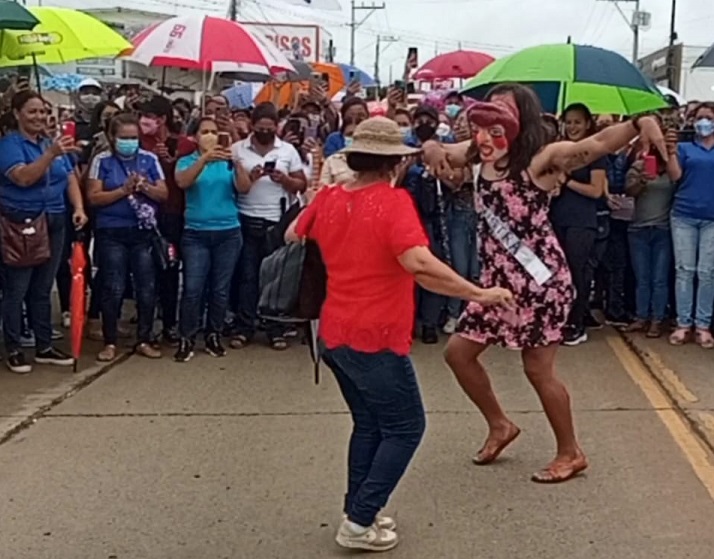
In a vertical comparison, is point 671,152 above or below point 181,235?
above

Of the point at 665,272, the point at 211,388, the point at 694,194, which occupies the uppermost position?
the point at 694,194

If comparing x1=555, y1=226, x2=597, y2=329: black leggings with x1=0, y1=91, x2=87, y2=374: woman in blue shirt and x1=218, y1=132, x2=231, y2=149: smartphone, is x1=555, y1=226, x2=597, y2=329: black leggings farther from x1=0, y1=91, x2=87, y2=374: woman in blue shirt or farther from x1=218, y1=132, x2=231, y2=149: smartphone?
x1=0, y1=91, x2=87, y2=374: woman in blue shirt

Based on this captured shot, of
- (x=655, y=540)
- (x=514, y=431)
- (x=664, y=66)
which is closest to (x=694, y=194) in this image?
(x=514, y=431)

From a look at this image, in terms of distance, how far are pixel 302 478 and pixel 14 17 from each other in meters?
3.95

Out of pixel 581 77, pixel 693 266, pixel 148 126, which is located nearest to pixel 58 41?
pixel 148 126

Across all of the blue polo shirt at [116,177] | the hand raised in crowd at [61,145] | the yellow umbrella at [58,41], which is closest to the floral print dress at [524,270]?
the hand raised in crowd at [61,145]

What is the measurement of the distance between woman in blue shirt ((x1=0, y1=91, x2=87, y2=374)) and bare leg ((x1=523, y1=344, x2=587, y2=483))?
11.8ft

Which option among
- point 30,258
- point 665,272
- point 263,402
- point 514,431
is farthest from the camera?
point 665,272

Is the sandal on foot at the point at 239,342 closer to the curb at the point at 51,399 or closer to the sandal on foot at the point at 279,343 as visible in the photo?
the sandal on foot at the point at 279,343

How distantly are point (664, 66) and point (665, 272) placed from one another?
87.6ft

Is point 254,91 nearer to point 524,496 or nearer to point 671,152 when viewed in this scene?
point 671,152

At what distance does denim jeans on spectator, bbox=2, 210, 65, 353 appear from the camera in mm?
7816

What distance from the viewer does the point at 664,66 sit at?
112 feet

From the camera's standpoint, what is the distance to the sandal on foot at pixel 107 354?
826 centimetres
